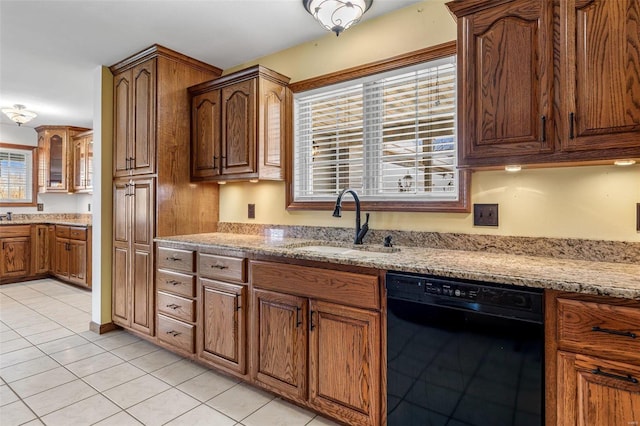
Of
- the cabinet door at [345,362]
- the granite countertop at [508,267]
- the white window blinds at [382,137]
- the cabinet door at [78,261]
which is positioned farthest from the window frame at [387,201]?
the cabinet door at [78,261]

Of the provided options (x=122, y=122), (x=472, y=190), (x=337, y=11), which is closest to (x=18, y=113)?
(x=122, y=122)

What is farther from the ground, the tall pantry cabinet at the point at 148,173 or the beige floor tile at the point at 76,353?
the tall pantry cabinet at the point at 148,173

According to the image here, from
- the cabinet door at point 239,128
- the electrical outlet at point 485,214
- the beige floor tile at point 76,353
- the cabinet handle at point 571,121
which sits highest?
the cabinet door at point 239,128

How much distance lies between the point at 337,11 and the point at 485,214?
4.70 feet

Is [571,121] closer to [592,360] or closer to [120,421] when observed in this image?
[592,360]

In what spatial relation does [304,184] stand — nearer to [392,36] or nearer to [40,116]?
[392,36]

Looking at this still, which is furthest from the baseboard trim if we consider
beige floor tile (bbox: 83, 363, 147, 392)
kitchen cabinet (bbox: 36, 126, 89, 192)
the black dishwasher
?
kitchen cabinet (bbox: 36, 126, 89, 192)

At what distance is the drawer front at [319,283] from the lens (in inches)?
67.7

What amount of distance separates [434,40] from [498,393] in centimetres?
196

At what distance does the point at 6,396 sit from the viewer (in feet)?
7.16

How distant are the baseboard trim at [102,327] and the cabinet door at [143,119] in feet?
4.76

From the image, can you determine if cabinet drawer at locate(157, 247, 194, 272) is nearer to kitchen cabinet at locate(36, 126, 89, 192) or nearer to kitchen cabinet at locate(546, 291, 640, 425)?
kitchen cabinet at locate(546, 291, 640, 425)

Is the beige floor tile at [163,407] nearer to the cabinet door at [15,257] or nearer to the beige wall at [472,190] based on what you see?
the beige wall at [472,190]

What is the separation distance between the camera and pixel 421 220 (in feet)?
7.38
